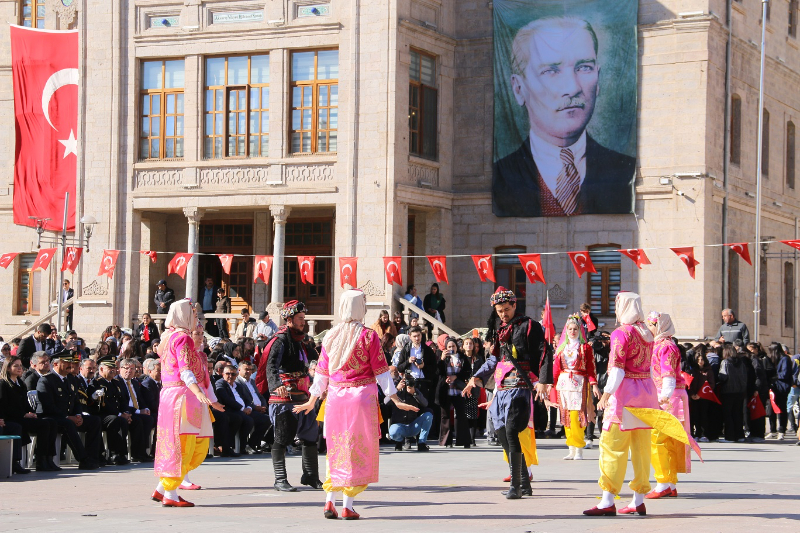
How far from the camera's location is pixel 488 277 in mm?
28875

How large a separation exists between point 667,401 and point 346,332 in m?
4.27

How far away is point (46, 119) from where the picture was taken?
34812 mm

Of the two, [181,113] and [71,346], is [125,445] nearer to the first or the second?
[71,346]

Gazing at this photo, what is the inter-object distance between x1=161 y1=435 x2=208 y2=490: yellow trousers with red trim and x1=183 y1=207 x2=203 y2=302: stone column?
768 inches

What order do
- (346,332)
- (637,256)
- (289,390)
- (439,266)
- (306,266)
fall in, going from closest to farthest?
(346,332)
(289,390)
(637,256)
(439,266)
(306,266)

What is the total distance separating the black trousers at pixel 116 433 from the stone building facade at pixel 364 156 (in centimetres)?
1318

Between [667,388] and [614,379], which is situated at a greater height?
[614,379]

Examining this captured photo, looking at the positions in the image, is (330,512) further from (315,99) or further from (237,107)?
(237,107)

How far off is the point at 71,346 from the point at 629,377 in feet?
42.0

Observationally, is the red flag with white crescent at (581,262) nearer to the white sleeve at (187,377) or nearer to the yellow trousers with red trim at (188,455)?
the yellow trousers with red trim at (188,455)

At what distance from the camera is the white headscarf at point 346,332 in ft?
36.6

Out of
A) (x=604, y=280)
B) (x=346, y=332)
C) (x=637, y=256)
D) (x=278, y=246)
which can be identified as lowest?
(x=346, y=332)

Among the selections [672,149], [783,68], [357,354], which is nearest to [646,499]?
[357,354]

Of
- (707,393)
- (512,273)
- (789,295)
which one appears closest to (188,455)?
(707,393)
